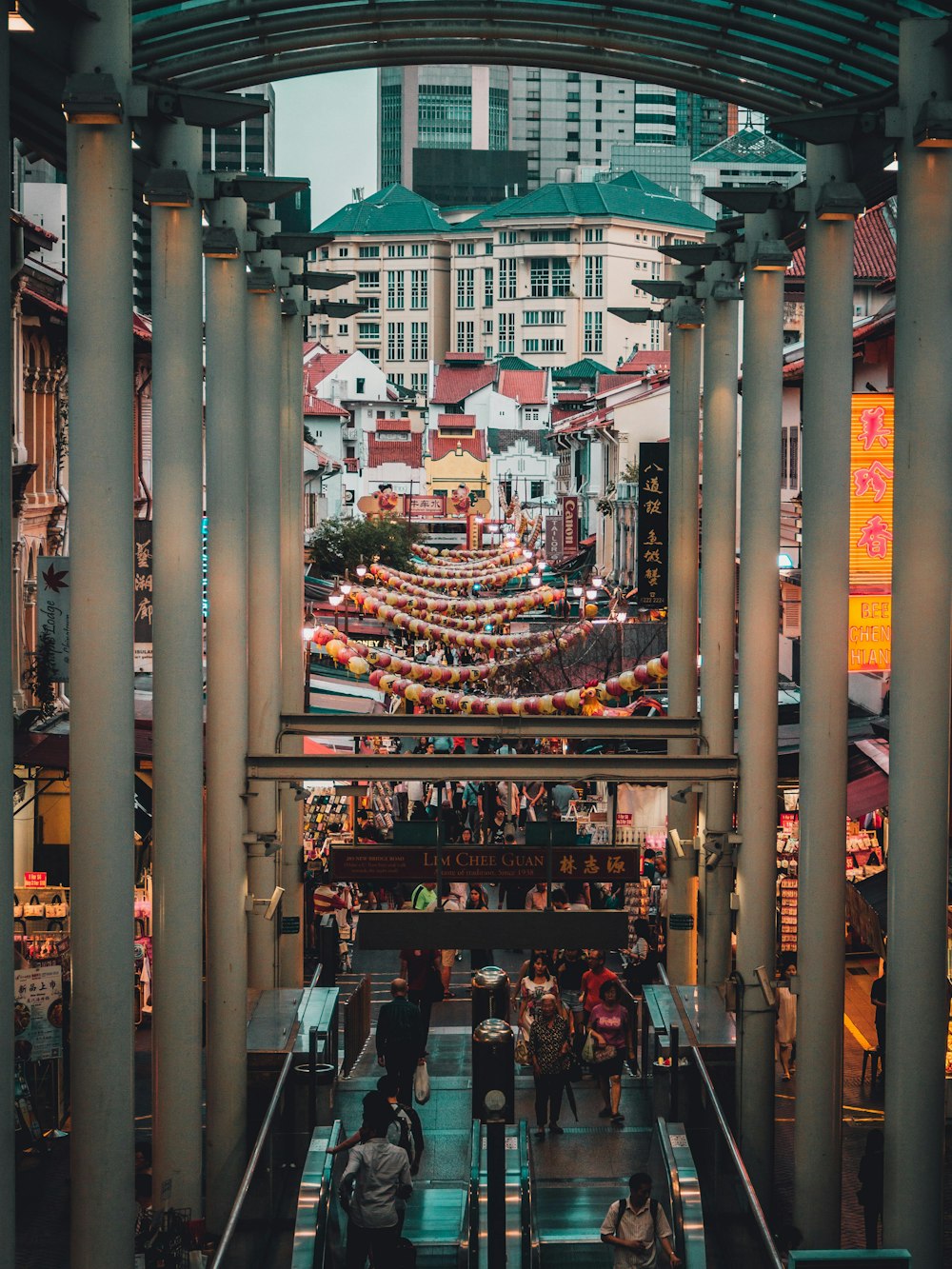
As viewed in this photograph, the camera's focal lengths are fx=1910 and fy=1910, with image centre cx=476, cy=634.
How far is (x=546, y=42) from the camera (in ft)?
51.9

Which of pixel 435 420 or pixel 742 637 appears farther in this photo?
pixel 435 420

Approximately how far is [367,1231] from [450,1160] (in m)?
3.86

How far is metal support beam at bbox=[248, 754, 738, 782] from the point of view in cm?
1570

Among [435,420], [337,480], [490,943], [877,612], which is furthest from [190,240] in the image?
[435,420]

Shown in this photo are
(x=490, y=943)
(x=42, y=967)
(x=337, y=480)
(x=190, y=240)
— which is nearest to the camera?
(x=190, y=240)

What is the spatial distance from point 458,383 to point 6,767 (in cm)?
13008

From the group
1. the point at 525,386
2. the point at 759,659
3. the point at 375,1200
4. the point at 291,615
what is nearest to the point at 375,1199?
the point at 375,1200

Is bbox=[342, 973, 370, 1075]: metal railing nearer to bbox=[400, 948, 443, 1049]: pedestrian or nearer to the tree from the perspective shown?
bbox=[400, 948, 443, 1049]: pedestrian

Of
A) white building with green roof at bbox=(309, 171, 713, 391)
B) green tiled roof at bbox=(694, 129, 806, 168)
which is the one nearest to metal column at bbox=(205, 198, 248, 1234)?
white building with green roof at bbox=(309, 171, 713, 391)

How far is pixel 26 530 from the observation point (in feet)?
83.3

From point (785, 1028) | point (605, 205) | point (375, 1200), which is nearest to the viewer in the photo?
point (375, 1200)

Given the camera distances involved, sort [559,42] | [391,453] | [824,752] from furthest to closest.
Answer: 1. [391,453]
2. [559,42]
3. [824,752]

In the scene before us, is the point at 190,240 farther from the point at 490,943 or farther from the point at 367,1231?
the point at 367,1231

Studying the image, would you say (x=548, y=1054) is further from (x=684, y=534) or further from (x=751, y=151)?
(x=751, y=151)
